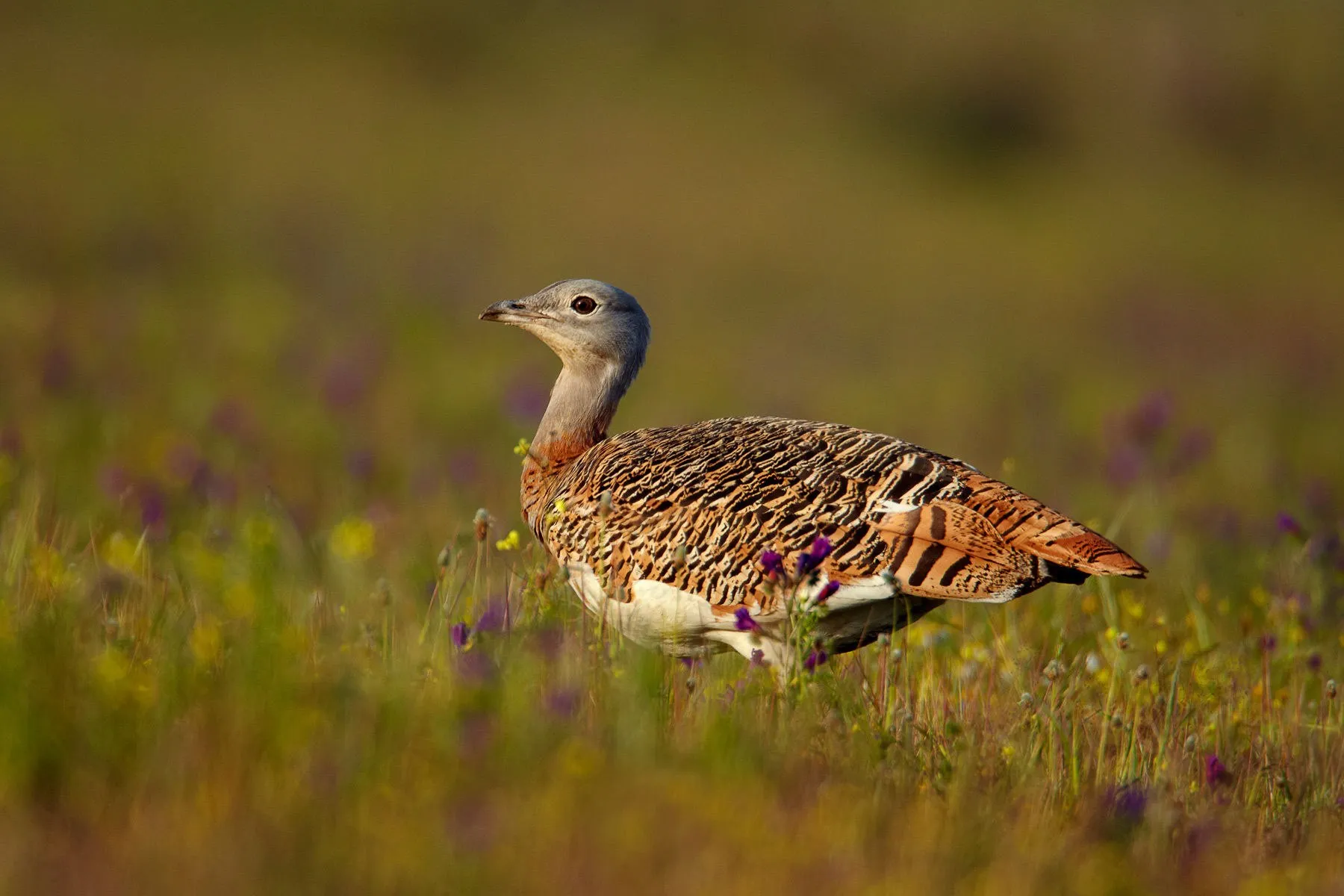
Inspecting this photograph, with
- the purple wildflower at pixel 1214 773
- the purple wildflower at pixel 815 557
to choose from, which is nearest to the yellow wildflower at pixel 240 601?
the purple wildflower at pixel 815 557

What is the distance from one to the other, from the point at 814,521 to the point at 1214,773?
3.61 ft

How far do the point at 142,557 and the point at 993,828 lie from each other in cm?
224

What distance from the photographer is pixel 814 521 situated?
144 inches

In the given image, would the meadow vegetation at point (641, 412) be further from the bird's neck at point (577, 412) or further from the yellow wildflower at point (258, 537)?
the bird's neck at point (577, 412)

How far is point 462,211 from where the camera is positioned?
15875 mm

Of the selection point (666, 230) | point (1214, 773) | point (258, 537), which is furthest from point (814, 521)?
point (666, 230)

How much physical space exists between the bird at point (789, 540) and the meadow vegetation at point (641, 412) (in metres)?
0.18

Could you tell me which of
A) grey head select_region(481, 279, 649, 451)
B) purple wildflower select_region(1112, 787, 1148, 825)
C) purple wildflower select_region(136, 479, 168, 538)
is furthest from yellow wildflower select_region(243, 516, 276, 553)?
grey head select_region(481, 279, 649, 451)

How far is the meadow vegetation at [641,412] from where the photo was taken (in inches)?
90.8

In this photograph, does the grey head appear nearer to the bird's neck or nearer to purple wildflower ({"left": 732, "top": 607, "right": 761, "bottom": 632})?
the bird's neck

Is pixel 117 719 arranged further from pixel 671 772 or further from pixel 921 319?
pixel 921 319

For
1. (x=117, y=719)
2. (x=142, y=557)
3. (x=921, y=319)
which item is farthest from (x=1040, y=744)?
(x=921, y=319)

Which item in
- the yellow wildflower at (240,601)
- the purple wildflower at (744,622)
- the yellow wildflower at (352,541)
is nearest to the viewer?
the yellow wildflower at (240,601)

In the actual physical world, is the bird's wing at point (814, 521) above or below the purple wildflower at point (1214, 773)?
above
